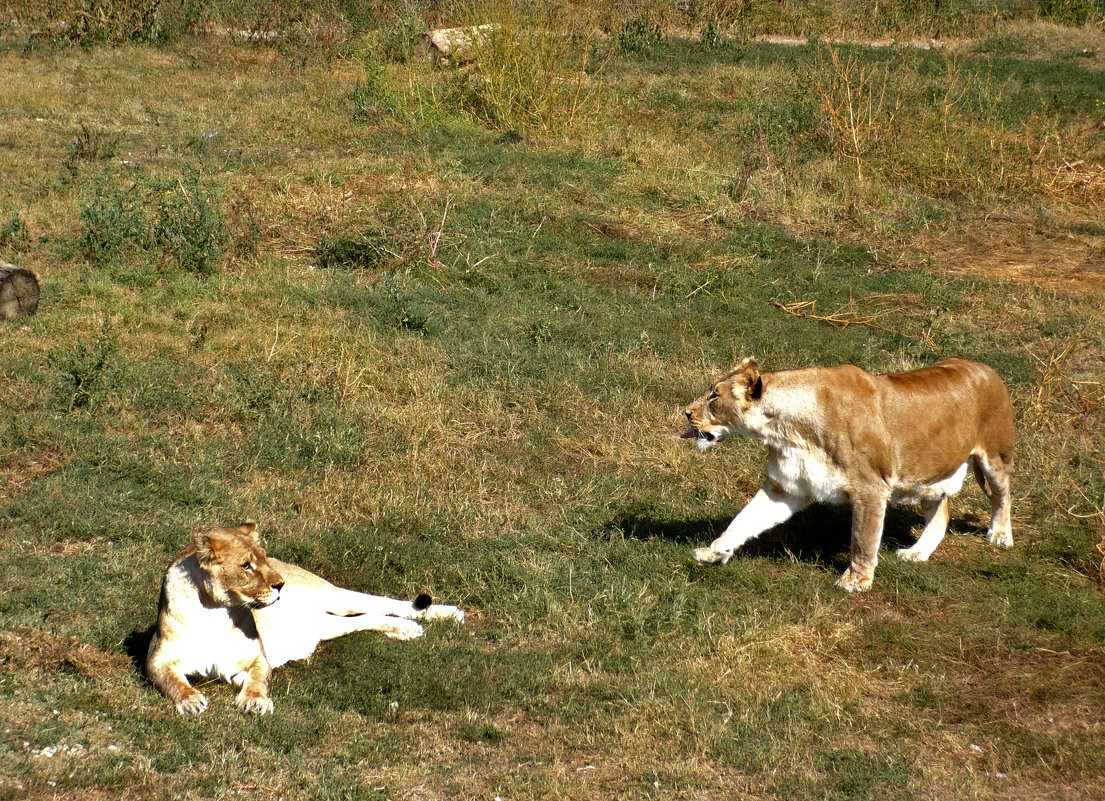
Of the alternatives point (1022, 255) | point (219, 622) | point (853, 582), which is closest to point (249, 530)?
point (219, 622)

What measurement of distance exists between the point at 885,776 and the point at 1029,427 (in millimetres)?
4649

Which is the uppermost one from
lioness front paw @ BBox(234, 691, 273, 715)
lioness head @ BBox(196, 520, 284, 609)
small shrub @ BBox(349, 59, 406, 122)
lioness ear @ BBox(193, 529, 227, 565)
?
small shrub @ BBox(349, 59, 406, 122)

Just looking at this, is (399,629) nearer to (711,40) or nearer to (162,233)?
(162,233)

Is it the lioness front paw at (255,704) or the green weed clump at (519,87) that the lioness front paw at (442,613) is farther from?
the green weed clump at (519,87)

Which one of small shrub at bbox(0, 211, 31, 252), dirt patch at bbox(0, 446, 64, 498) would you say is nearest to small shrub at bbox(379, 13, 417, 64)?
small shrub at bbox(0, 211, 31, 252)

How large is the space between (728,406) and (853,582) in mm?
1258

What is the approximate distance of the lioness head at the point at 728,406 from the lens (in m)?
6.14

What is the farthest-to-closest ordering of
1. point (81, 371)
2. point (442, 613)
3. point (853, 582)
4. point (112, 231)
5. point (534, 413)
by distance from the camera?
point (112, 231), point (534, 413), point (81, 371), point (853, 582), point (442, 613)

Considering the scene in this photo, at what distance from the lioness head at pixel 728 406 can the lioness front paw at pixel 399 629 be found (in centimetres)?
191

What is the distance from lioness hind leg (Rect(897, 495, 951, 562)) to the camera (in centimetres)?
A: 679

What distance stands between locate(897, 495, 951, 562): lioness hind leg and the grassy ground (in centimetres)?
19

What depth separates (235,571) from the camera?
198 inches

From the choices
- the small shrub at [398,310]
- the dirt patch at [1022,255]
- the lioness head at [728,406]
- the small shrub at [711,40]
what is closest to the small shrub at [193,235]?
the small shrub at [398,310]

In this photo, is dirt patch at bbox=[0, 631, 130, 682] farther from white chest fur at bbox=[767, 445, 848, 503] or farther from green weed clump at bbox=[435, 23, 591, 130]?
green weed clump at bbox=[435, 23, 591, 130]
